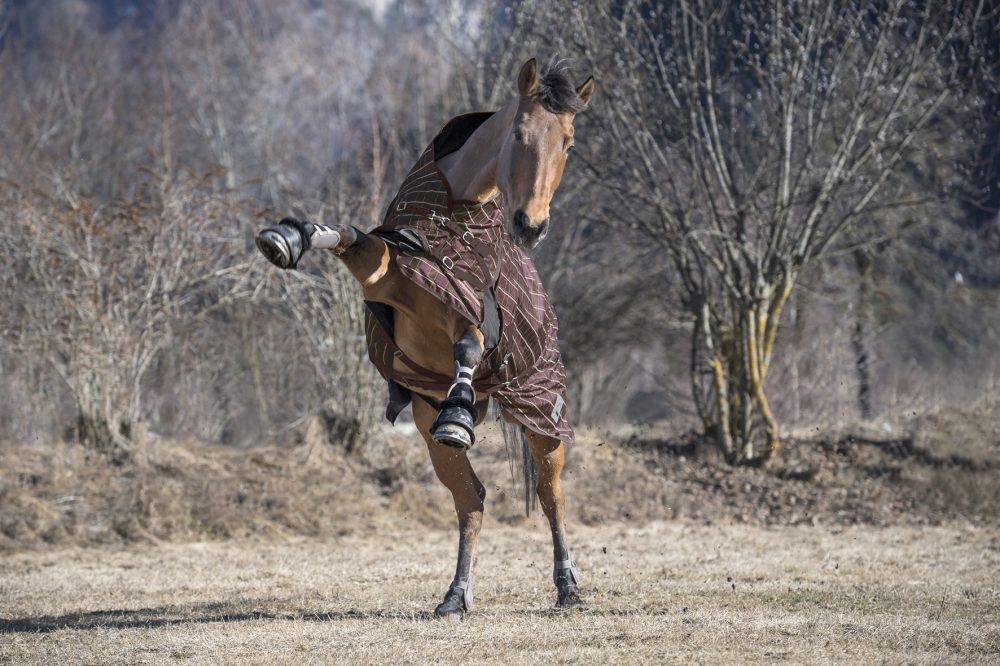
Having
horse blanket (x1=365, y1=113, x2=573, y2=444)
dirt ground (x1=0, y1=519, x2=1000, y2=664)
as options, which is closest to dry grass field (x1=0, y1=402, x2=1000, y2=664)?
dirt ground (x1=0, y1=519, x2=1000, y2=664)

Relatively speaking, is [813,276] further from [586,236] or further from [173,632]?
[173,632]

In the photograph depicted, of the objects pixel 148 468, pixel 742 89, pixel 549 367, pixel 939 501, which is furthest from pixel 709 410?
pixel 549 367

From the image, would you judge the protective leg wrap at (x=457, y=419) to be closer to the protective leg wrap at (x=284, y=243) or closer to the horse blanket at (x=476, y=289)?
the horse blanket at (x=476, y=289)

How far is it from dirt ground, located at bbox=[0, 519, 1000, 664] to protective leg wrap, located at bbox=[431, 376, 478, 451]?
0.93m

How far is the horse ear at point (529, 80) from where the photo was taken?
209 inches

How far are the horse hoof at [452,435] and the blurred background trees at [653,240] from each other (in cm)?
614

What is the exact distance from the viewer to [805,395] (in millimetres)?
13883

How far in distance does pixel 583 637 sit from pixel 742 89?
34.3 feet

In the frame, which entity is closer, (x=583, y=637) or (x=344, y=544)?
(x=583, y=637)

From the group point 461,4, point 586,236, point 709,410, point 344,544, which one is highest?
point 461,4

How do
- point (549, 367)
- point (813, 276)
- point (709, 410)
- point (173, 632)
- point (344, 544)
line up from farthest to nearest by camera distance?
1. point (813, 276)
2. point (709, 410)
3. point (344, 544)
4. point (549, 367)
5. point (173, 632)

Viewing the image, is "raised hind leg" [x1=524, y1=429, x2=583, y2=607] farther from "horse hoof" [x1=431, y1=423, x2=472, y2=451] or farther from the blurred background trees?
the blurred background trees

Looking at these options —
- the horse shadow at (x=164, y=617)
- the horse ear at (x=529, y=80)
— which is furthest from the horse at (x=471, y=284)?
the horse shadow at (x=164, y=617)

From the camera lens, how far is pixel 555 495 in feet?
21.1
